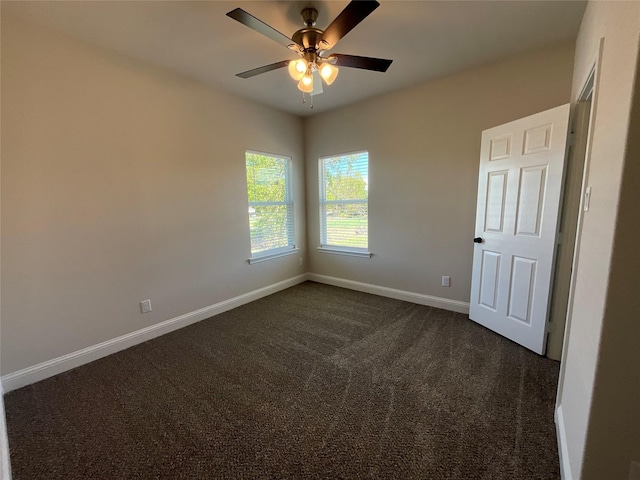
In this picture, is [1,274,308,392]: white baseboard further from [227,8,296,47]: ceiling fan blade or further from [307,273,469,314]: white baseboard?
[227,8,296,47]: ceiling fan blade

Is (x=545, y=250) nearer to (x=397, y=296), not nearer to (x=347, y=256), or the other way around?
(x=397, y=296)

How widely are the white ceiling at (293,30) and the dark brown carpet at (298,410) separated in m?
2.62

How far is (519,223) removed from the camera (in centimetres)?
241

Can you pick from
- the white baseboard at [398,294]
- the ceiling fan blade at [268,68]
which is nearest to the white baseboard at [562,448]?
the white baseboard at [398,294]

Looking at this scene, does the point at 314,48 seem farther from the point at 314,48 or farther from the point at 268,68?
the point at 268,68

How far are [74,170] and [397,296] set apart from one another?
359 centimetres

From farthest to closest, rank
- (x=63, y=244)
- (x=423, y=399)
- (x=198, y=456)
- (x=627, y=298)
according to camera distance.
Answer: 1. (x=63, y=244)
2. (x=423, y=399)
3. (x=198, y=456)
4. (x=627, y=298)

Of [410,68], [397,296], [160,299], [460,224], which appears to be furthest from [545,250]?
[160,299]

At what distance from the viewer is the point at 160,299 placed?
279cm

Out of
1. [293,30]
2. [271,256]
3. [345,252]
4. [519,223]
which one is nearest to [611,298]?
[519,223]

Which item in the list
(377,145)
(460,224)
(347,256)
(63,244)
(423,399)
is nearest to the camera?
(423,399)

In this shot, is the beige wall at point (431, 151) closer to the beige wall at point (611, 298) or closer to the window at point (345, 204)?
the window at point (345, 204)

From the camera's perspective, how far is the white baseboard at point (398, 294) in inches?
126

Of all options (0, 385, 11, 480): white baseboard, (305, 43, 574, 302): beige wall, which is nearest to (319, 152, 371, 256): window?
(305, 43, 574, 302): beige wall
